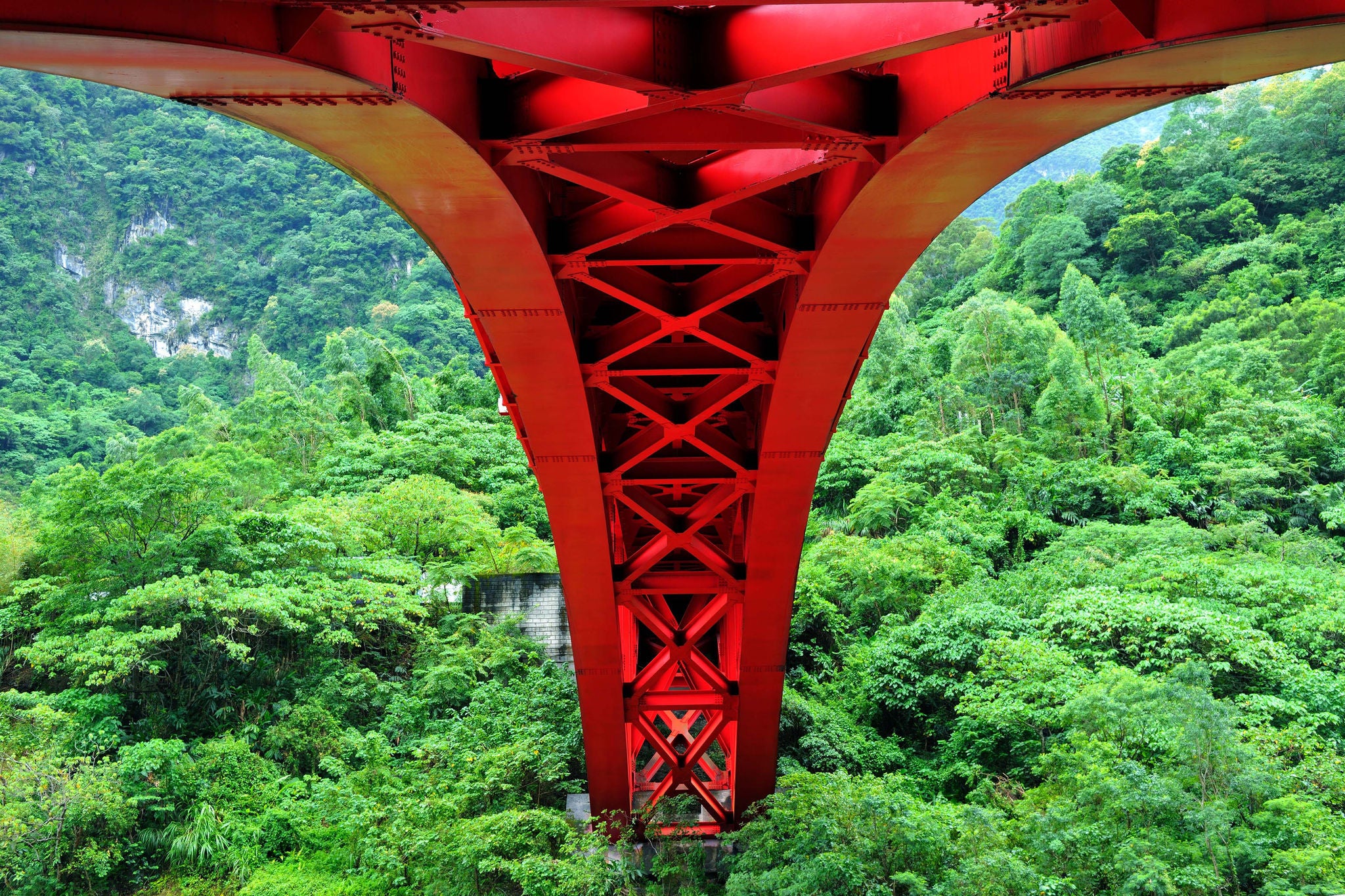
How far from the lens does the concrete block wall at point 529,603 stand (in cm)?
2227

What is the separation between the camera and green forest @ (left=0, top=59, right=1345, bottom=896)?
480 inches

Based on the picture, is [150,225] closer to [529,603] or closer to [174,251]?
[174,251]

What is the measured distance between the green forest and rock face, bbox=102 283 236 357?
2175 cm

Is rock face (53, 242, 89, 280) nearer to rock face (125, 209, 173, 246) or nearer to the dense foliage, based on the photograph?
the dense foliage

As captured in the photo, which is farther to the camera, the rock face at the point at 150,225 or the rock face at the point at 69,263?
the rock face at the point at 150,225

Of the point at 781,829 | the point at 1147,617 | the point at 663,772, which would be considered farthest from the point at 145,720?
the point at 1147,617

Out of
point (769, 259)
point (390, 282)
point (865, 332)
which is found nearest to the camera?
point (769, 259)

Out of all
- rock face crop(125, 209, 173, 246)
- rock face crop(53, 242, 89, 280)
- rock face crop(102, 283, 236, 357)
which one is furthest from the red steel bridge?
rock face crop(125, 209, 173, 246)

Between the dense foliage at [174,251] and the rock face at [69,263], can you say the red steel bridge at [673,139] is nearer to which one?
the dense foliage at [174,251]

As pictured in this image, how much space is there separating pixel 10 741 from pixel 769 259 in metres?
16.7

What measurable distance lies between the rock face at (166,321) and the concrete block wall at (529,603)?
48426 millimetres

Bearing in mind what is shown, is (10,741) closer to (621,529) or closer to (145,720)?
(145,720)

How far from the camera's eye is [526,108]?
4977mm

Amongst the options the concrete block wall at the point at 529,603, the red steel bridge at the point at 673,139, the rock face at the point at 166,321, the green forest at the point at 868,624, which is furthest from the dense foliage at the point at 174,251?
the red steel bridge at the point at 673,139
